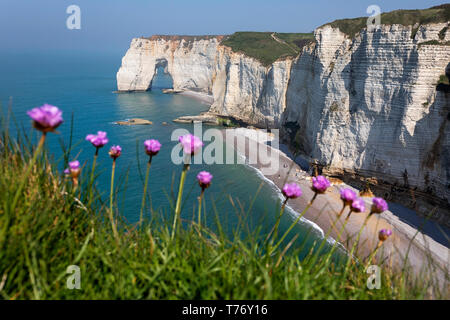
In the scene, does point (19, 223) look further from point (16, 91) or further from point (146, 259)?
point (16, 91)

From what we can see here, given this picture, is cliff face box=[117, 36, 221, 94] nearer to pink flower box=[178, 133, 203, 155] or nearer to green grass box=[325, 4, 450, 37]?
green grass box=[325, 4, 450, 37]

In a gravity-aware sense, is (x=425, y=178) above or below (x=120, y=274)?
below

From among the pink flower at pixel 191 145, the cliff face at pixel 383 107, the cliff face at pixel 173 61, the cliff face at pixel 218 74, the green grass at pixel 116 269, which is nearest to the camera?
the green grass at pixel 116 269

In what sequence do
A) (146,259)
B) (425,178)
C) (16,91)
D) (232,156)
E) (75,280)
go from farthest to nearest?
1. (16,91)
2. (232,156)
3. (425,178)
4. (146,259)
5. (75,280)

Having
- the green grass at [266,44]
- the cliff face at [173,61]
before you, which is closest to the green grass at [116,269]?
the green grass at [266,44]

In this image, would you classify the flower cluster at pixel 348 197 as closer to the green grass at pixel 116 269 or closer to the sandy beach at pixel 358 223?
the green grass at pixel 116 269

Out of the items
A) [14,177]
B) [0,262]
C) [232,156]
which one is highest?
[14,177]
